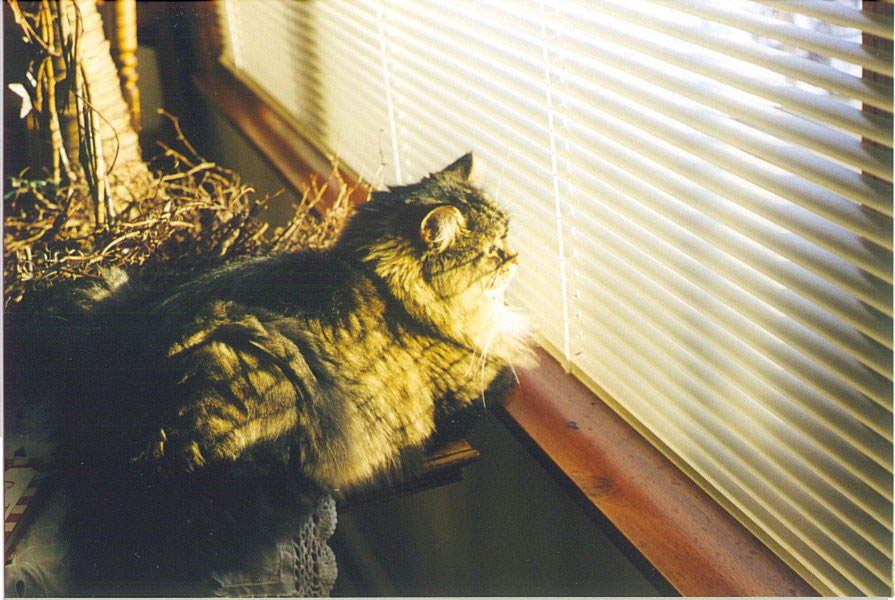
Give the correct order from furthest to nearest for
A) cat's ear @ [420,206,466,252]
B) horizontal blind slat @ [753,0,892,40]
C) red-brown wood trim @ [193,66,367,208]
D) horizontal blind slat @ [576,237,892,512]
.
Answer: red-brown wood trim @ [193,66,367,208], cat's ear @ [420,206,466,252], horizontal blind slat @ [576,237,892,512], horizontal blind slat @ [753,0,892,40]

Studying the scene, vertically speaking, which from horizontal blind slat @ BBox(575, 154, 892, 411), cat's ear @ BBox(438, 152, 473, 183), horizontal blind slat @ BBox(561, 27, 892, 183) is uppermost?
horizontal blind slat @ BBox(561, 27, 892, 183)

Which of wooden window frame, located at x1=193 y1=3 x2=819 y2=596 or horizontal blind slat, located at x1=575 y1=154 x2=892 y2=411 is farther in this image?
wooden window frame, located at x1=193 y1=3 x2=819 y2=596

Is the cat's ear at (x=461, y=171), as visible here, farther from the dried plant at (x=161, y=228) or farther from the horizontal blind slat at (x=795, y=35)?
the horizontal blind slat at (x=795, y=35)

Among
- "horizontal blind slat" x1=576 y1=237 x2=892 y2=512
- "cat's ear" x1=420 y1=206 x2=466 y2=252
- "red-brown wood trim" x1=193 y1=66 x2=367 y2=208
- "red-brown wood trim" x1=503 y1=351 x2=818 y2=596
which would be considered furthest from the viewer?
"red-brown wood trim" x1=193 y1=66 x2=367 y2=208

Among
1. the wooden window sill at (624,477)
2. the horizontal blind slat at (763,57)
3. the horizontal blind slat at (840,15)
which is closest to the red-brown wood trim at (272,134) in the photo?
the wooden window sill at (624,477)

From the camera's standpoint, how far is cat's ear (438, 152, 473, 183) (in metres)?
1.16

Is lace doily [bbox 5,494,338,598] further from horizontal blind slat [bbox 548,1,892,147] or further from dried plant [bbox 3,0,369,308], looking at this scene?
horizontal blind slat [bbox 548,1,892,147]

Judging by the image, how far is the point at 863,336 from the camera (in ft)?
2.43

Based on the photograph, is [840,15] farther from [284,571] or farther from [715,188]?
[284,571]

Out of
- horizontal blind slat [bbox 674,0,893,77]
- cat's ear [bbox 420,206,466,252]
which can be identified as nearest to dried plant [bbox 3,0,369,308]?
cat's ear [bbox 420,206,466,252]

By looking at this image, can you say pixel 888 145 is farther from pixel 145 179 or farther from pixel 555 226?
pixel 145 179

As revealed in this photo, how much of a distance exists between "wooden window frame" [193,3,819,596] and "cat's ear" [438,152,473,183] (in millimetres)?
237

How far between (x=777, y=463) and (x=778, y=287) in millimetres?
201

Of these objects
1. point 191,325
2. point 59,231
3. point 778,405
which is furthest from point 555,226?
point 59,231
